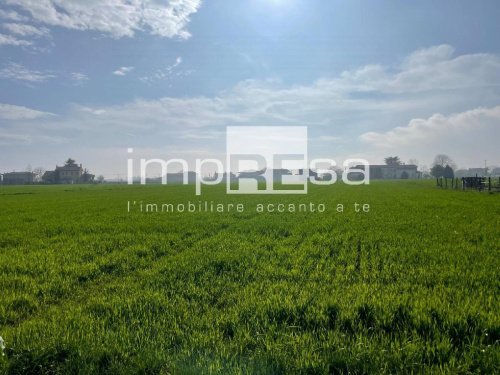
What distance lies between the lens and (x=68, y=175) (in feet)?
445

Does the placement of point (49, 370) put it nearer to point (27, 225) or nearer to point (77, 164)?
point (27, 225)

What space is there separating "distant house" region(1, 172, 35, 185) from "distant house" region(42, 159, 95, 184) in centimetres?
1969

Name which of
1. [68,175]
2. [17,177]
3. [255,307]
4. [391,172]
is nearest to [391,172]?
[391,172]

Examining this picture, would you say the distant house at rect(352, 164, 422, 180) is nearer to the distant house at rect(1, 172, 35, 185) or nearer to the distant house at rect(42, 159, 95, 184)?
the distant house at rect(42, 159, 95, 184)

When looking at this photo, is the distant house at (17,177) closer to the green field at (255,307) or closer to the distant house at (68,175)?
the distant house at (68,175)

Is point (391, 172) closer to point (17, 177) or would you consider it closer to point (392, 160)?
point (392, 160)

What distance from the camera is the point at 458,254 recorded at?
750cm

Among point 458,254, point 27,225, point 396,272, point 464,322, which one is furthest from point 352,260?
point 27,225

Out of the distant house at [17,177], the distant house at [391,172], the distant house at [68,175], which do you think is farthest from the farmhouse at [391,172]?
the distant house at [17,177]

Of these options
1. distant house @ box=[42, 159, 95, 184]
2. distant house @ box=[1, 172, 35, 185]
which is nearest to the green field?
distant house @ box=[42, 159, 95, 184]

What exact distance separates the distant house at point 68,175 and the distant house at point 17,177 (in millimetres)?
19686

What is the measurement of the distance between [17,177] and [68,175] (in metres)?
32.1

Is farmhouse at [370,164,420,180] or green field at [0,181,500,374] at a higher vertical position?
farmhouse at [370,164,420,180]

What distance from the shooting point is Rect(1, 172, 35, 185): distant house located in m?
143
